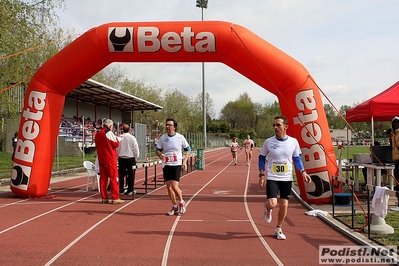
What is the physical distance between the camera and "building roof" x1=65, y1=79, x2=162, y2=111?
25.2 metres

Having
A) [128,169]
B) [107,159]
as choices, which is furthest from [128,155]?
[107,159]

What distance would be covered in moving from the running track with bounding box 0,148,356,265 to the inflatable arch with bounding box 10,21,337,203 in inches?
34.2

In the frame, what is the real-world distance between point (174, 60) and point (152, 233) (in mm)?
4917

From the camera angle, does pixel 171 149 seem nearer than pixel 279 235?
No

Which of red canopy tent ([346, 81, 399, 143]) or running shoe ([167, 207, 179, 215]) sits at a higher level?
red canopy tent ([346, 81, 399, 143])

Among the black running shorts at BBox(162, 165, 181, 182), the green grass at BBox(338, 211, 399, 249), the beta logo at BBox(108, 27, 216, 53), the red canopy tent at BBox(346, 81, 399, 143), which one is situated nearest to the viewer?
the green grass at BBox(338, 211, 399, 249)

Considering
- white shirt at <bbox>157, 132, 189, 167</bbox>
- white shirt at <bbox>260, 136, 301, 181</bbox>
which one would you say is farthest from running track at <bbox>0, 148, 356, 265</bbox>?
white shirt at <bbox>157, 132, 189, 167</bbox>

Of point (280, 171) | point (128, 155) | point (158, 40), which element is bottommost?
point (280, 171)

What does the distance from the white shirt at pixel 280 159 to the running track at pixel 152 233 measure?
1.00 metres

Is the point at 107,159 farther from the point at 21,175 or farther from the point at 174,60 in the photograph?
the point at 174,60

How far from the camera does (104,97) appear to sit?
3022cm

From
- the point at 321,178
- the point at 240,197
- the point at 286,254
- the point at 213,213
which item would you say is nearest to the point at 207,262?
the point at 286,254

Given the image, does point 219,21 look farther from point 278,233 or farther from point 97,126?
point 97,126

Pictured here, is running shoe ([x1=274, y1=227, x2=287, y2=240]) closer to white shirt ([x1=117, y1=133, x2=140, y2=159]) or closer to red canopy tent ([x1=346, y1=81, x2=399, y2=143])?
white shirt ([x1=117, y1=133, x2=140, y2=159])
